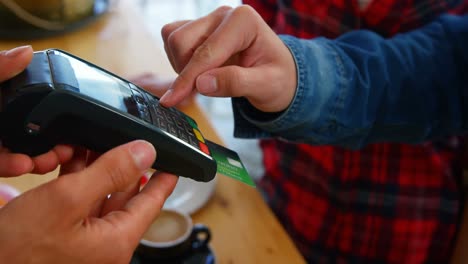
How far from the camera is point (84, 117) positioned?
0.38 meters

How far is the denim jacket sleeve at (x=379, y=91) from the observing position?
1.86 ft

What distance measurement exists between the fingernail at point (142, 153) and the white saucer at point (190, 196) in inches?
10.1

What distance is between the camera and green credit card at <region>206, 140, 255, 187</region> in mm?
466

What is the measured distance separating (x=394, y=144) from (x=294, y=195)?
0.62 feet

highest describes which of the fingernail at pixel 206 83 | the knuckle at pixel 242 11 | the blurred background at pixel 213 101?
the knuckle at pixel 242 11

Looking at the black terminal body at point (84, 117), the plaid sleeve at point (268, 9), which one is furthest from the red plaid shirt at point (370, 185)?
the black terminal body at point (84, 117)

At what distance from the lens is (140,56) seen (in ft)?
3.26

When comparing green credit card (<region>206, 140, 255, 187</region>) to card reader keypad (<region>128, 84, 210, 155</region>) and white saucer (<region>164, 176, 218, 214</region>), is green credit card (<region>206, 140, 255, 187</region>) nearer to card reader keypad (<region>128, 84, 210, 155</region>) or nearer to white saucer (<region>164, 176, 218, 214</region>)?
card reader keypad (<region>128, 84, 210, 155</region>)

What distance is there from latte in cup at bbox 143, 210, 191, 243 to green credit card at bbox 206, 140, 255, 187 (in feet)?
0.37

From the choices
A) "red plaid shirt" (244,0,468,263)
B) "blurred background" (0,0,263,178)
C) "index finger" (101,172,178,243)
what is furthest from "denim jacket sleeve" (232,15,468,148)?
"blurred background" (0,0,263,178)

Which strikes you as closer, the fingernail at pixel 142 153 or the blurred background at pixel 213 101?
the fingernail at pixel 142 153

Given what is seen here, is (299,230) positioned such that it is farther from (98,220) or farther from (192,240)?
(98,220)

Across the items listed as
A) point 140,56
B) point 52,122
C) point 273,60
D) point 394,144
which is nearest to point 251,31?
point 273,60

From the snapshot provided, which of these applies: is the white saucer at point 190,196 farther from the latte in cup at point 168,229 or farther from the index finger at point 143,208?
the index finger at point 143,208
